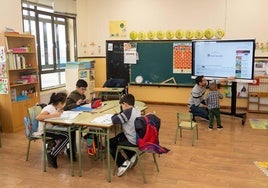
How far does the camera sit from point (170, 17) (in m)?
7.30

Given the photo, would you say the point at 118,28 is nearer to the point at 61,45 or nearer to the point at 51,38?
the point at 61,45

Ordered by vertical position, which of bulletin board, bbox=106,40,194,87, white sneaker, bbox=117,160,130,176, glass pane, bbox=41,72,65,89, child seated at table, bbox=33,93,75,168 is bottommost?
white sneaker, bbox=117,160,130,176

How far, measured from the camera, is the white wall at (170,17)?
264 inches

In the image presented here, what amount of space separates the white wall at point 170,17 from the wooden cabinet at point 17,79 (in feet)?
8.06

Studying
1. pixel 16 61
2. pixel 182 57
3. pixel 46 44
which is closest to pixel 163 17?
pixel 182 57

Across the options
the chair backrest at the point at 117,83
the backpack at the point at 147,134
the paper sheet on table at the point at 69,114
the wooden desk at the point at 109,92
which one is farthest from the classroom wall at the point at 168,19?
the backpack at the point at 147,134

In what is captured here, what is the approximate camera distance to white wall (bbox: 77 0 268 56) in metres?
6.70

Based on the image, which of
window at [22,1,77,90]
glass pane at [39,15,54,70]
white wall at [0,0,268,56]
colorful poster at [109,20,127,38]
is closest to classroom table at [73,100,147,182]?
white wall at [0,0,268,56]

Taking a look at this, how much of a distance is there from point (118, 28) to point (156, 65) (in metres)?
1.51

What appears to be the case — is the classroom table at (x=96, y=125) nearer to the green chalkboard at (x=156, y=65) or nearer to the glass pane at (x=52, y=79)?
the glass pane at (x=52, y=79)

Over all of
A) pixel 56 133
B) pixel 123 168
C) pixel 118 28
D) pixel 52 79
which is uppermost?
pixel 118 28

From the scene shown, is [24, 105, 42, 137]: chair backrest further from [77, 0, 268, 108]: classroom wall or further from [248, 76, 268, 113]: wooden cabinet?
[248, 76, 268, 113]: wooden cabinet

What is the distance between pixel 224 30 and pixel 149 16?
198 centimetres

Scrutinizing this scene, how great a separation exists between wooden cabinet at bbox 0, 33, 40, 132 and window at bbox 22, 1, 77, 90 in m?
0.75
